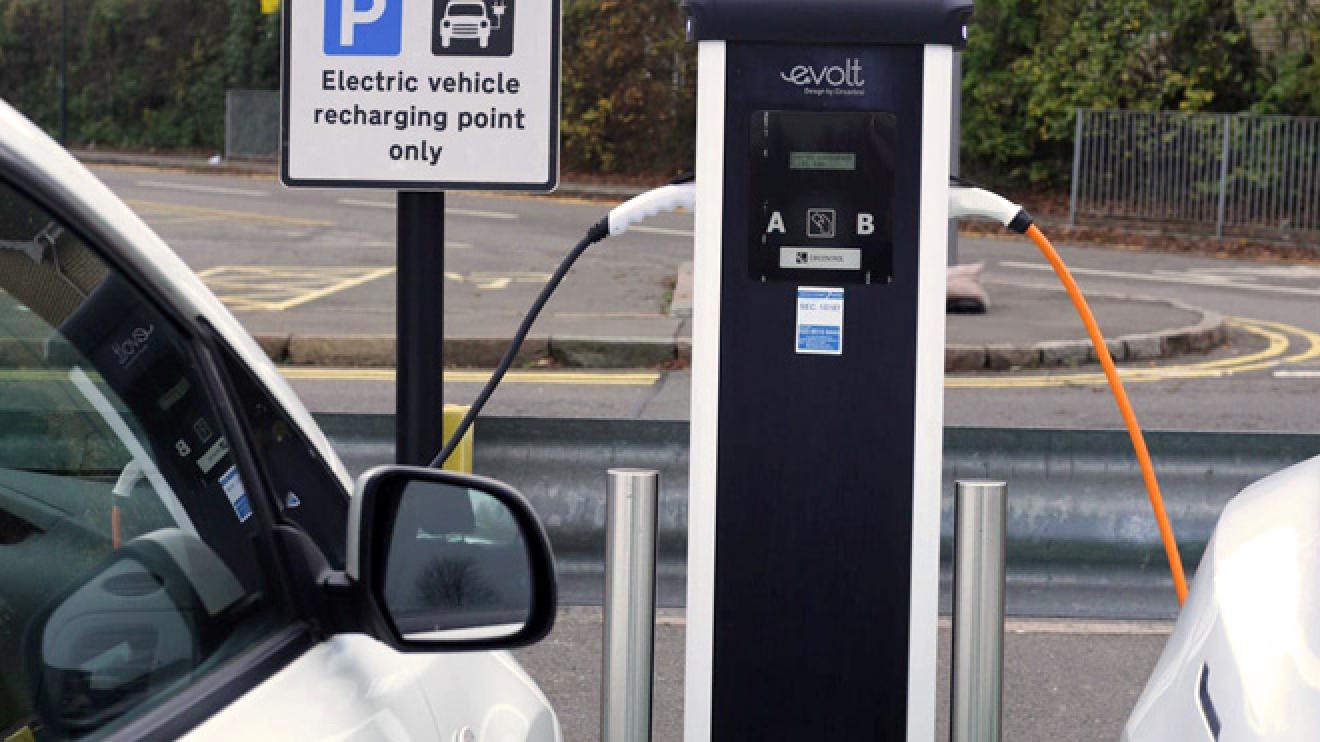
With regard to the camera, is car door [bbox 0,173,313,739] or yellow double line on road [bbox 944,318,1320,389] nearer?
car door [bbox 0,173,313,739]

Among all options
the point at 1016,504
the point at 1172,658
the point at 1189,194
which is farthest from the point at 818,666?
the point at 1189,194

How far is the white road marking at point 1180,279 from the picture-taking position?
18.0m

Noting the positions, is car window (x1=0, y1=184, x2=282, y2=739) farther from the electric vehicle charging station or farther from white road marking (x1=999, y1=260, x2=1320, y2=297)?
white road marking (x1=999, y1=260, x2=1320, y2=297)

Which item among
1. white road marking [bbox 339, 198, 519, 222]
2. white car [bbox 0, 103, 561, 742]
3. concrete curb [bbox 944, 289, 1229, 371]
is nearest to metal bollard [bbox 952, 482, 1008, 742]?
white car [bbox 0, 103, 561, 742]

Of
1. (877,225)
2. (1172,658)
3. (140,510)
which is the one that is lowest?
(1172,658)

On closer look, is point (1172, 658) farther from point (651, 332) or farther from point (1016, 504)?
point (651, 332)

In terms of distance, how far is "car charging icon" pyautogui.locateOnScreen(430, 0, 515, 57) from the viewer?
144 inches

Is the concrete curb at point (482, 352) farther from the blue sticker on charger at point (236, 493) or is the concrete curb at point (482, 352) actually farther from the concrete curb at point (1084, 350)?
the blue sticker on charger at point (236, 493)

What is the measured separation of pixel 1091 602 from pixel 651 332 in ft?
23.6

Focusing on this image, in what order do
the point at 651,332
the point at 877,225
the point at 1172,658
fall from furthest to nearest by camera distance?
the point at 651,332
the point at 877,225
the point at 1172,658

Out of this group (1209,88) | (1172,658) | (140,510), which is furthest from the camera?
(1209,88)

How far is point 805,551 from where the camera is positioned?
3.60 metres

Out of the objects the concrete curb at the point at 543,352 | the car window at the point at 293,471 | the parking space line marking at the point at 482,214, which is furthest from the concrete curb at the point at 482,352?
the parking space line marking at the point at 482,214

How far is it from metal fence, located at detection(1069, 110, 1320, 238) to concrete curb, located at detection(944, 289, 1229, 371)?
9.22 metres
